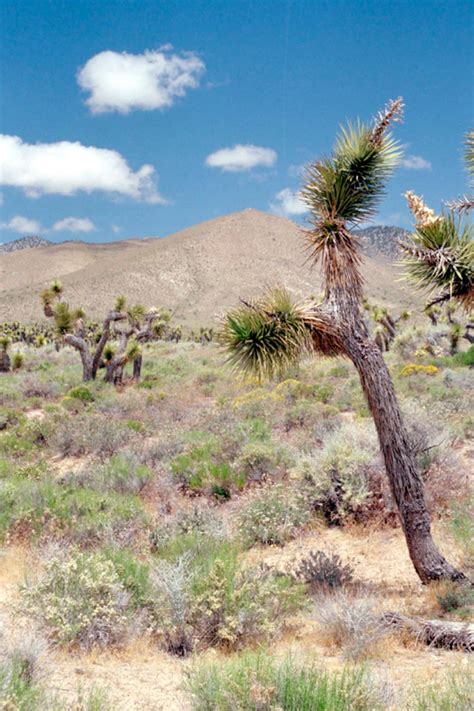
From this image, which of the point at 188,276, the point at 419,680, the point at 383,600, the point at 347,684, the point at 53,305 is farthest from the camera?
the point at 188,276

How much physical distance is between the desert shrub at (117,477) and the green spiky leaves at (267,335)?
4.51 metres

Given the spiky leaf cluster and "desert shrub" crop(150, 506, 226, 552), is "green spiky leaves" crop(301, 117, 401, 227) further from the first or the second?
"desert shrub" crop(150, 506, 226, 552)

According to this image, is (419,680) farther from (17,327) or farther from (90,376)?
(17,327)

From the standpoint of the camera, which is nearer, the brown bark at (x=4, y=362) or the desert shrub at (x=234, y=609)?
the desert shrub at (x=234, y=609)

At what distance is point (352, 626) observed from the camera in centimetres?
493

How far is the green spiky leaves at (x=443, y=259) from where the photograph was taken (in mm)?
6842

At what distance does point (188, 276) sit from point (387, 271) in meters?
48.1

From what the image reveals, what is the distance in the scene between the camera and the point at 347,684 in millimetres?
3322

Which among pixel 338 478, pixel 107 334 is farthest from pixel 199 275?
pixel 338 478

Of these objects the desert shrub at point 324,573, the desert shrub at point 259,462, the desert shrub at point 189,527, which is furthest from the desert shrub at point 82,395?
the desert shrub at point 324,573

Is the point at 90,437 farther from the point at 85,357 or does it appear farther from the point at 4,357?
the point at 4,357

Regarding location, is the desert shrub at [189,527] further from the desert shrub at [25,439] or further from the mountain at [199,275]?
the mountain at [199,275]

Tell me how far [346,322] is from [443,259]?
1511 mm

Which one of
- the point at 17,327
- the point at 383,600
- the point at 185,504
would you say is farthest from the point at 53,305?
the point at 17,327
